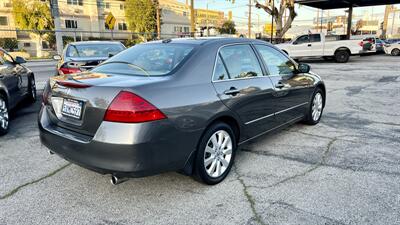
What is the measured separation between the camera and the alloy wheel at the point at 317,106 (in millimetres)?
5730

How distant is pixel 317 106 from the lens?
19.3 feet

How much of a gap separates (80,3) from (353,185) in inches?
1982

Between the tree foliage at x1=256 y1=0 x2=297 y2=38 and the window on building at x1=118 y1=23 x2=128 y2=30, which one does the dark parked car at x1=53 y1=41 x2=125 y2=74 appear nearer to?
the tree foliage at x1=256 y1=0 x2=297 y2=38

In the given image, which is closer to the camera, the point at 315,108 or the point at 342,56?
the point at 315,108

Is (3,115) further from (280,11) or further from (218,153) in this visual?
(280,11)

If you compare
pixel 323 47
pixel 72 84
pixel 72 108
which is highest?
pixel 323 47

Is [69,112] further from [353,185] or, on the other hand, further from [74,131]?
[353,185]

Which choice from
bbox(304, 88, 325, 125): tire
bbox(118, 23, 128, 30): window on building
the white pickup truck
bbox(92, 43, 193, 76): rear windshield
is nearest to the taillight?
bbox(92, 43, 193, 76): rear windshield

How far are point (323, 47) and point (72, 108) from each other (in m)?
19.6

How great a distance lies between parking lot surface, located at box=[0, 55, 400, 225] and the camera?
114 inches

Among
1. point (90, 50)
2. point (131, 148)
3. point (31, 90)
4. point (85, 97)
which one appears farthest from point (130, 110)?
point (90, 50)

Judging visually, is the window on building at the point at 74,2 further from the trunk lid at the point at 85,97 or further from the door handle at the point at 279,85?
the trunk lid at the point at 85,97

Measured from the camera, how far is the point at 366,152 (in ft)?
14.6

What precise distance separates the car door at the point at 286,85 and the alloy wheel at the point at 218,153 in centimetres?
120
